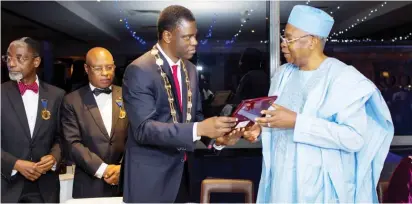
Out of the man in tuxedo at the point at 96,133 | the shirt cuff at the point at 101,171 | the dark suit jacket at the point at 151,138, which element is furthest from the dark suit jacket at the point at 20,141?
the dark suit jacket at the point at 151,138

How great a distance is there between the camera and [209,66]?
3.84 meters

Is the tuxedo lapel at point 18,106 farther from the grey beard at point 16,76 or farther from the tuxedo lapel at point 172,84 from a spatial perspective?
the tuxedo lapel at point 172,84

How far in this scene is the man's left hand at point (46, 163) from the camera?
2637 millimetres

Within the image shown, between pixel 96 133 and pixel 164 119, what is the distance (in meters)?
0.84

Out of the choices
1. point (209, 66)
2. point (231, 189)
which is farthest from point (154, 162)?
point (209, 66)

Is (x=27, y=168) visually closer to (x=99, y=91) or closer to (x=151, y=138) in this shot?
(x=99, y=91)

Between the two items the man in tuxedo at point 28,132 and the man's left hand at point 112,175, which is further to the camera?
the man's left hand at point 112,175

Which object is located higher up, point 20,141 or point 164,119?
point 164,119

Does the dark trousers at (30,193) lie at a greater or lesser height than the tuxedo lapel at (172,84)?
lesser

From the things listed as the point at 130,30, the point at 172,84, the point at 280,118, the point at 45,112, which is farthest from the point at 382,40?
the point at 45,112

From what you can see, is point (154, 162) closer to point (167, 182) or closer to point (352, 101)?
point (167, 182)

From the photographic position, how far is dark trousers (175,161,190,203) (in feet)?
7.16

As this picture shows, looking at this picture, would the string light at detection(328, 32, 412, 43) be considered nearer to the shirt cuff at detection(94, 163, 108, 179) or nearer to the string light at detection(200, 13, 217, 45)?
the string light at detection(200, 13, 217, 45)

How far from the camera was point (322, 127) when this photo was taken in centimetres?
191
